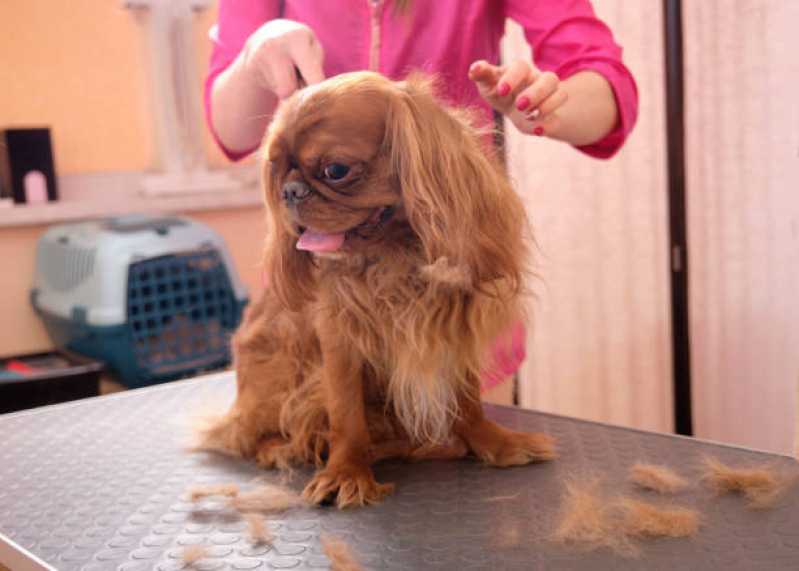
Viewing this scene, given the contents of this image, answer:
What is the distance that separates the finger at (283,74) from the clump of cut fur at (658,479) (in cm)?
62

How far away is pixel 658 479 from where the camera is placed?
3.05 feet

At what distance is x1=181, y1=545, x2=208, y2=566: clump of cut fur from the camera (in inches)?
32.4

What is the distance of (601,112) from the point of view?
1103 mm

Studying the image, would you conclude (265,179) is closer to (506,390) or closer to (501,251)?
(501,251)

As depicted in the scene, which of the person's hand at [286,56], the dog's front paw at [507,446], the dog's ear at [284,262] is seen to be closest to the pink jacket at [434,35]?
the dog's front paw at [507,446]

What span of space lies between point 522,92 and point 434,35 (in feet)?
1.20

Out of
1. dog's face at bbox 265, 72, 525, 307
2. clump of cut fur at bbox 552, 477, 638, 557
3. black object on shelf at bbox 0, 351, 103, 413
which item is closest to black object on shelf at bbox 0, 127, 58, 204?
black object on shelf at bbox 0, 351, 103, 413

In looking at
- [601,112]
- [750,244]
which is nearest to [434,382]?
[601,112]

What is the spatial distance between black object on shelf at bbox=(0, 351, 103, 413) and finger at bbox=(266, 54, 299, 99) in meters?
1.35

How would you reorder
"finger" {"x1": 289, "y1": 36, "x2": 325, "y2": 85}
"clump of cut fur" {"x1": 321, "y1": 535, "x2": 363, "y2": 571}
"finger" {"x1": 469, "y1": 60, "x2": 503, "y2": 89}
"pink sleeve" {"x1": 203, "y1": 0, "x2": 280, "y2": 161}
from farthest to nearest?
"pink sleeve" {"x1": 203, "y1": 0, "x2": 280, "y2": 161}
"finger" {"x1": 289, "y1": 36, "x2": 325, "y2": 85}
"finger" {"x1": 469, "y1": 60, "x2": 503, "y2": 89}
"clump of cut fur" {"x1": 321, "y1": 535, "x2": 363, "y2": 571}

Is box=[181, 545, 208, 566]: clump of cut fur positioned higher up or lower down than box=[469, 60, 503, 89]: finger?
lower down

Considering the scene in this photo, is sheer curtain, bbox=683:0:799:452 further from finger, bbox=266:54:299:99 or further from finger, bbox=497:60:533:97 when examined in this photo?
finger, bbox=266:54:299:99

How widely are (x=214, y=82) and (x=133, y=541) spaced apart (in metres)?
0.66

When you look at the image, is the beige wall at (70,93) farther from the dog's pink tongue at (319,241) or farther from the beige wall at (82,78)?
the dog's pink tongue at (319,241)
